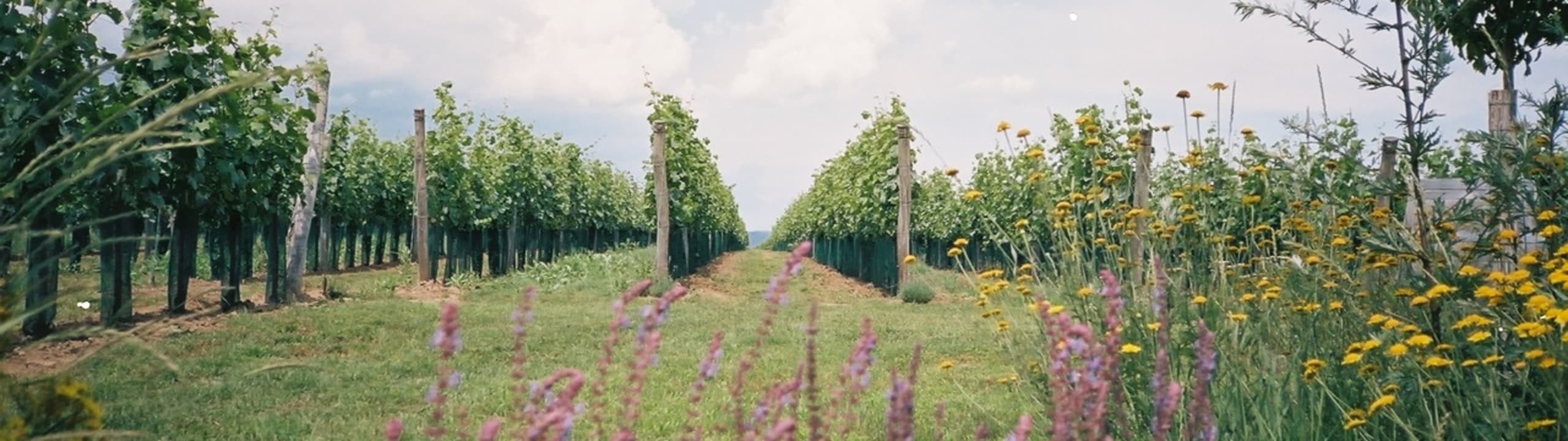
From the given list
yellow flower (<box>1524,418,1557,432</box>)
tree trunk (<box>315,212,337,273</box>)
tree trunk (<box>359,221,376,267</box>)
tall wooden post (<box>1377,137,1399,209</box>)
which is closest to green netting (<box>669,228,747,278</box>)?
tree trunk (<box>315,212,337,273</box>)

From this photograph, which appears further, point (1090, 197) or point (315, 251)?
point (315, 251)

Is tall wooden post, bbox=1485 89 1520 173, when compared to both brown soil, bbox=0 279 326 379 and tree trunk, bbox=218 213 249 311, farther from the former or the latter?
tree trunk, bbox=218 213 249 311

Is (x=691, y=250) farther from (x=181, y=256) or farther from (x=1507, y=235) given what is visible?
(x=1507, y=235)

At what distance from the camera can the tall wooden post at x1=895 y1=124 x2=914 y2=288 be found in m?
16.0

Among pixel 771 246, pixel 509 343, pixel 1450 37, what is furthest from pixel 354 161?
pixel 771 246

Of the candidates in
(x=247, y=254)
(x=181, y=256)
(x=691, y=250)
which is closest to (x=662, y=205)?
(x=247, y=254)

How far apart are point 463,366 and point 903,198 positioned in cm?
940

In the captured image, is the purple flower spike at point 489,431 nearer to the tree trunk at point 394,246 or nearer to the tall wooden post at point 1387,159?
the tall wooden post at point 1387,159

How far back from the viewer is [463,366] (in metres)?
7.59

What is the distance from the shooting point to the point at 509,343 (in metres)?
8.95

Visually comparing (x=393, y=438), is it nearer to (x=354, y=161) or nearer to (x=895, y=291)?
(x=895, y=291)

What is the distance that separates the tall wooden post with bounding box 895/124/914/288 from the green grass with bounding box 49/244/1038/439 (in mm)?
2258

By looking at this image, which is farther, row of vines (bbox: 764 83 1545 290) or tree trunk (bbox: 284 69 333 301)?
tree trunk (bbox: 284 69 333 301)

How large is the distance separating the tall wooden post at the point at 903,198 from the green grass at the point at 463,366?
2.26 meters
